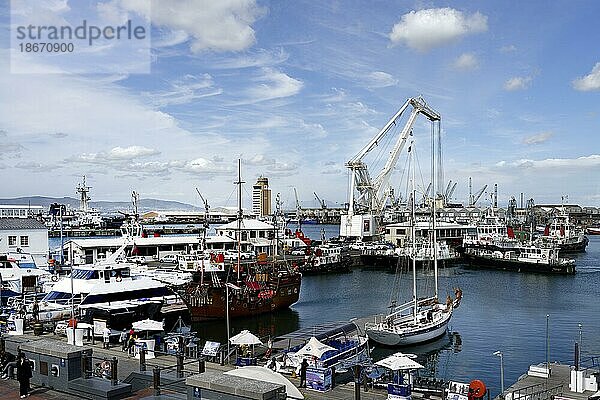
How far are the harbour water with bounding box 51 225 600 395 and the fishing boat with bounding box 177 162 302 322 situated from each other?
2.19 feet

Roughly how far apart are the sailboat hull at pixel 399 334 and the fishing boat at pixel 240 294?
826 cm

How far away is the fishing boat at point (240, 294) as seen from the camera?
36.1 meters

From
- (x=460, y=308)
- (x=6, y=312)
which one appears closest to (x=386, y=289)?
(x=460, y=308)

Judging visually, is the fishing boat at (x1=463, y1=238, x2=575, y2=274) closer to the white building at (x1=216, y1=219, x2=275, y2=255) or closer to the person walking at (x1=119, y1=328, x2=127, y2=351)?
the white building at (x1=216, y1=219, x2=275, y2=255)

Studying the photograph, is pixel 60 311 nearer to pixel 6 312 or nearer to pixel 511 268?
pixel 6 312

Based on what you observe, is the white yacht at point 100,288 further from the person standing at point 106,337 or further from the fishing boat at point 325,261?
the fishing boat at point 325,261

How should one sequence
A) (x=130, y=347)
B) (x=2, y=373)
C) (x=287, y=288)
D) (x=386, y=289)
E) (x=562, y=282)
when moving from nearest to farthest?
1. (x=2, y=373)
2. (x=130, y=347)
3. (x=287, y=288)
4. (x=386, y=289)
5. (x=562, y=282)

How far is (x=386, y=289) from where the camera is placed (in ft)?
191

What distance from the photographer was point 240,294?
38281mm

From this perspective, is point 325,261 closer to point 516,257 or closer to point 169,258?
point 169,258

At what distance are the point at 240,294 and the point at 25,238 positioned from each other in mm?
20679

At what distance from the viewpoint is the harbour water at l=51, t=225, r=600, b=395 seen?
29.3 metres

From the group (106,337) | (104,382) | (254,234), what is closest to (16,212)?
(254,234)

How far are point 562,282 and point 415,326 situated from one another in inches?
1485
